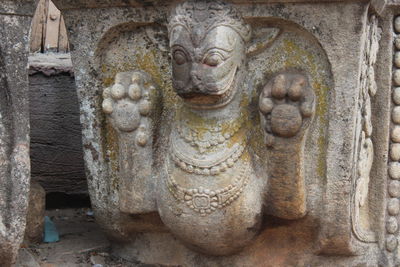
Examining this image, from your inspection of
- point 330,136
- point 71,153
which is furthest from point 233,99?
point 71,153

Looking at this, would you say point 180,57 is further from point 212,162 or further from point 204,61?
point 212,162

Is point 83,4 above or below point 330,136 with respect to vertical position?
above

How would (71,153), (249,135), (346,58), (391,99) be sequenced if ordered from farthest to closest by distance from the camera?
(71,153) → (391,99) → (249,135) → (346,58)

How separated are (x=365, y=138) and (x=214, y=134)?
0.53m

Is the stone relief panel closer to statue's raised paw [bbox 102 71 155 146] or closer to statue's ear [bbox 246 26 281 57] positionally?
statue's ear [bbox 246 26 281 57]

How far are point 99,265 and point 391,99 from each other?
1.14 m

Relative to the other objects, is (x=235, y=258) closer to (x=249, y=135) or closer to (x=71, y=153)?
(x=249, y=135)

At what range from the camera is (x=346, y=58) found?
7.85ft

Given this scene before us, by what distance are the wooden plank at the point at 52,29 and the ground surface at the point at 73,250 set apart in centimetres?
77

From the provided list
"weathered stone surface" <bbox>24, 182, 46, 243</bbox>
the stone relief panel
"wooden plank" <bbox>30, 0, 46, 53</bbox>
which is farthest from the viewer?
"wooden plank" <bbox>30, 0, 46, 53</bbox>

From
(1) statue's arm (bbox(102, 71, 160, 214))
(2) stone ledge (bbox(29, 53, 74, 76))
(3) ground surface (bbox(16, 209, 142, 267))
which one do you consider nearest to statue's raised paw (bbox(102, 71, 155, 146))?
(1) statue's arm (bbox(102, 71, 160, 214))

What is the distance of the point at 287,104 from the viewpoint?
7.92ft

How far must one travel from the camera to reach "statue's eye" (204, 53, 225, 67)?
2.39 meters

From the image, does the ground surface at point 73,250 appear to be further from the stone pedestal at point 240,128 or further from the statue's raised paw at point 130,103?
the statue's raised paw at point 130,103
